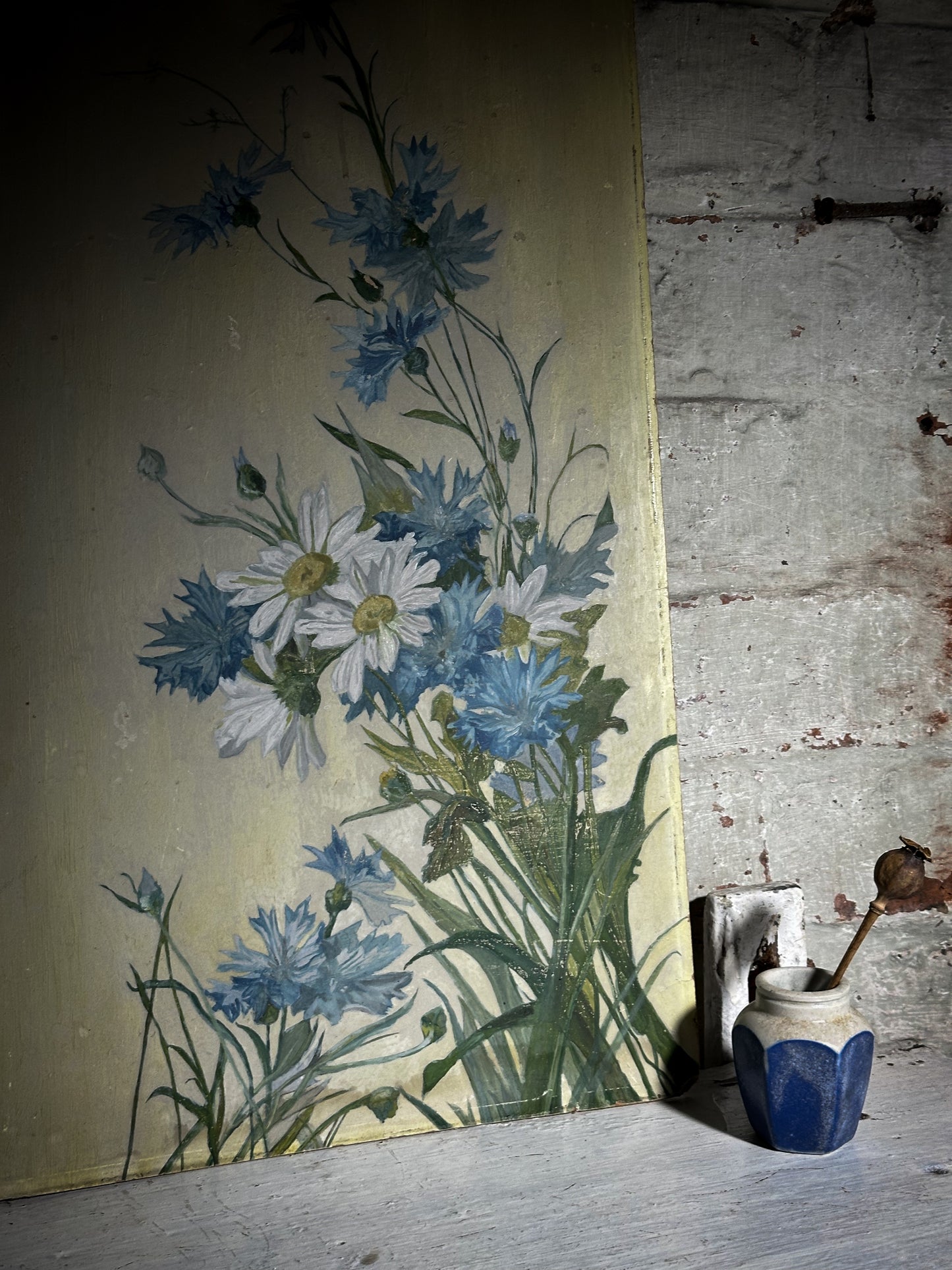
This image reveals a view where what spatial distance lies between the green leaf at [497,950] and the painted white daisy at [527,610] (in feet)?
1.21

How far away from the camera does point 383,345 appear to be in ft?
4.21

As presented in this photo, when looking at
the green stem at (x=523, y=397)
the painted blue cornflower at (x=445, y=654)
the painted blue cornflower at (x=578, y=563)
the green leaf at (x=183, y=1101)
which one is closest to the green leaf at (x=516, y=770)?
the painted blue cornflower at (x=445, y=654)

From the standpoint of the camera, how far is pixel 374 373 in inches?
50.5

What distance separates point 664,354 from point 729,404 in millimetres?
123

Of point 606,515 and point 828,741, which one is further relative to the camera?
point 828,741

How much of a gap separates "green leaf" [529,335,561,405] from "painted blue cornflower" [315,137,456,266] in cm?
17

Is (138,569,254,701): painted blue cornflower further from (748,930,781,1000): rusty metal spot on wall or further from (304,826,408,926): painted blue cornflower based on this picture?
(748,930,781,1000): rusty metal spot on wall

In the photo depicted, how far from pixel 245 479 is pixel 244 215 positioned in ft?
1.14

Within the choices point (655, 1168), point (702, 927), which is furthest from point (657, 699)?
point (655, 1168)

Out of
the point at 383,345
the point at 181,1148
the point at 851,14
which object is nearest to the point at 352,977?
the point at 181,1148

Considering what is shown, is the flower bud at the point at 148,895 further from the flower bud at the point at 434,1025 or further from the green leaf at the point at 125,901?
the flower bud at the point at 434,1025

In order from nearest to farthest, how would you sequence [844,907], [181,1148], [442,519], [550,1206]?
[550,1206], [181,1148], [442,519], [844,907]

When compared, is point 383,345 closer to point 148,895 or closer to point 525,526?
point 525,526

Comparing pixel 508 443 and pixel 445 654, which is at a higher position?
pixel 508 443
